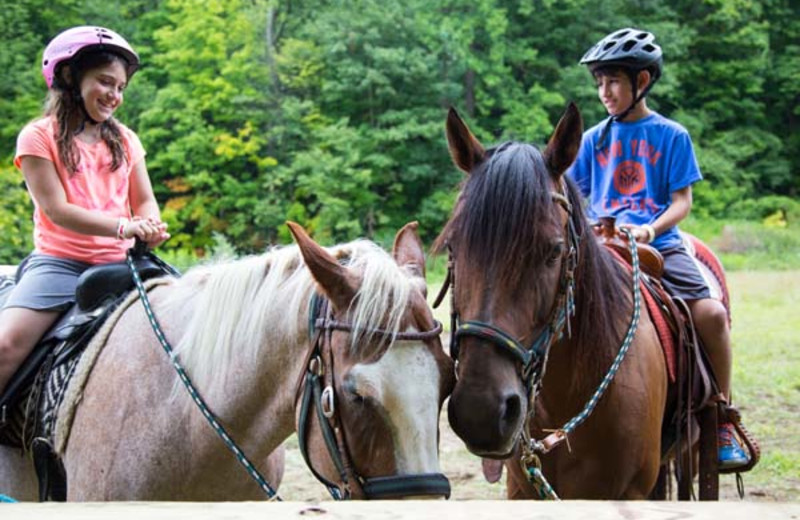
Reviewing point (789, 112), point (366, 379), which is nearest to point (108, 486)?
point (366, 379)

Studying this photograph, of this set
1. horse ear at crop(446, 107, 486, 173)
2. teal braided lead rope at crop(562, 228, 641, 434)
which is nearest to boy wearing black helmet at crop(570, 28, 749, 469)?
teal braided lead rope at crop(562, 228, 641, 434)

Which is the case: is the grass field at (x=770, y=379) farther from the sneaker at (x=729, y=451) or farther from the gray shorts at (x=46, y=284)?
the gray shorts at (x=46, y=284)

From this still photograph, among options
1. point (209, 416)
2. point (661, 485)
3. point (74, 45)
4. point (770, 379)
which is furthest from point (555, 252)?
→ point (770, 379)

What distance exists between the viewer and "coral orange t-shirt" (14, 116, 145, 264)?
Result: 2.73m

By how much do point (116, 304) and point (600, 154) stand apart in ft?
7.13

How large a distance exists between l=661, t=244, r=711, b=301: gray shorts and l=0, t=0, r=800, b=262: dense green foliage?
18100 millimetres

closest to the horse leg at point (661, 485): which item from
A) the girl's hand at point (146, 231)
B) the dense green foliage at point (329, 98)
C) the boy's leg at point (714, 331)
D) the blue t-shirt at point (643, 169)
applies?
the boy's leg at point (714, 331)

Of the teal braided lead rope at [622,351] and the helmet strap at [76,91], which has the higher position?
the helmet strap at [76,91]

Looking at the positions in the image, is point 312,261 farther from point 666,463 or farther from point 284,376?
point 666,463

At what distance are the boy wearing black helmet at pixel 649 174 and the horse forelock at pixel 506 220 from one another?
2.99 ft

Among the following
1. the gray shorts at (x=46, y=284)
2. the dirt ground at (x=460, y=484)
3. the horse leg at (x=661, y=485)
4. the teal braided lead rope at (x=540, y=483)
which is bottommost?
the dirt ground at (x=460, y=484)

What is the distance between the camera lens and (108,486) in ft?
7.70

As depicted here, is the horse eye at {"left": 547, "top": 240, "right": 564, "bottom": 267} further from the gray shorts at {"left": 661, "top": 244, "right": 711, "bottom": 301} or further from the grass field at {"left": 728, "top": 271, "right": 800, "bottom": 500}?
the grass field at {"left": 728, "top": 271, "right": 800, "bottom": 500}

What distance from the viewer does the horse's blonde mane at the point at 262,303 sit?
205 centimetres
